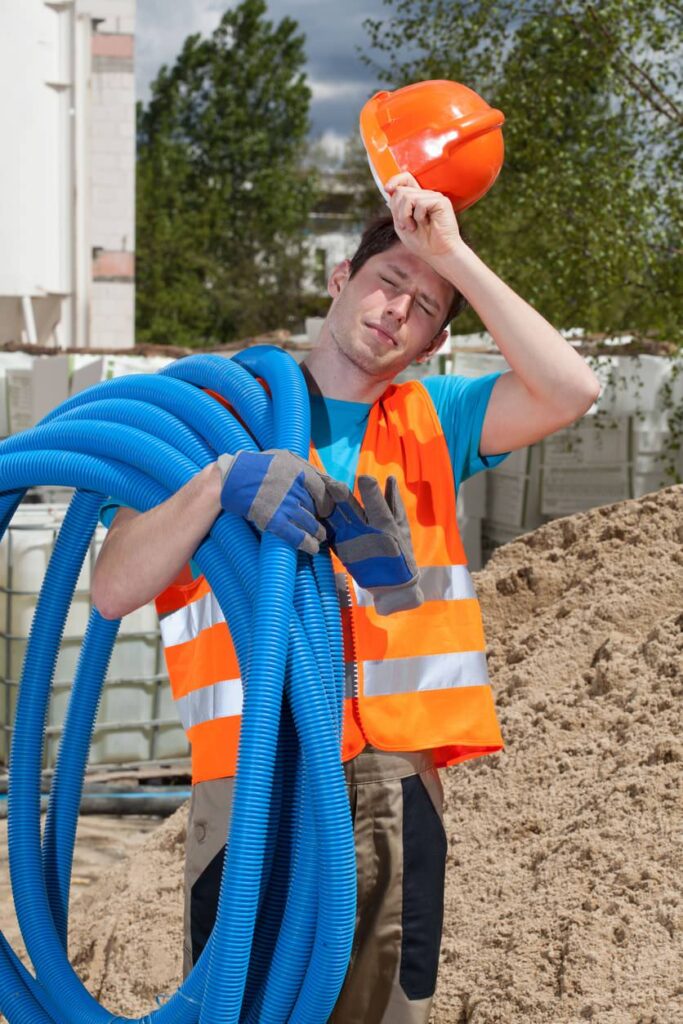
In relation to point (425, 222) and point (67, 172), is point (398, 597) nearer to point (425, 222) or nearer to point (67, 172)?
point (425, 222)

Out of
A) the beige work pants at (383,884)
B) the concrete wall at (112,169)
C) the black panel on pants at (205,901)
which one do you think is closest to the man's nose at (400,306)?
the beige work pants at (383,884)

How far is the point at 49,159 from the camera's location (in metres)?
17.0

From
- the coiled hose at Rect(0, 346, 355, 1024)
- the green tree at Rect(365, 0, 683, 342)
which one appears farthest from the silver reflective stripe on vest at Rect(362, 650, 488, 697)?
the green tree at Rect(365, 0, 683, 342)

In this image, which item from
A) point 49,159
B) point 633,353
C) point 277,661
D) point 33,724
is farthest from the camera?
point 49,159

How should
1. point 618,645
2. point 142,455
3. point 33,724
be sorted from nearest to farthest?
point 142,455 < point 33,724 < point 618,645

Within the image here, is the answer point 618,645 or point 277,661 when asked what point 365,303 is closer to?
point 277,661

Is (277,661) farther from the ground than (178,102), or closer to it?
closer to it

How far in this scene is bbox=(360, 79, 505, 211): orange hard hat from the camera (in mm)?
2111

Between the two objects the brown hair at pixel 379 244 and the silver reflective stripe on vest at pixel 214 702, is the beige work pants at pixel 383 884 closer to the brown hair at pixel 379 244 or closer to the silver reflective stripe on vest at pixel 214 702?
the silver reflective stripe on vest at pixel 214 702

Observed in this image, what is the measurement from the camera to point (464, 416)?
2.21 meters

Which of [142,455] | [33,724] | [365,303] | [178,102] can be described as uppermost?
[178,102]

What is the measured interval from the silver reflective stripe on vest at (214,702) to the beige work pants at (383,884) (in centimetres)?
11

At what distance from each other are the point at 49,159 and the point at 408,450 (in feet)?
52.9

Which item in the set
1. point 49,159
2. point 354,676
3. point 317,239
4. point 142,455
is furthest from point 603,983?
point 317,239
